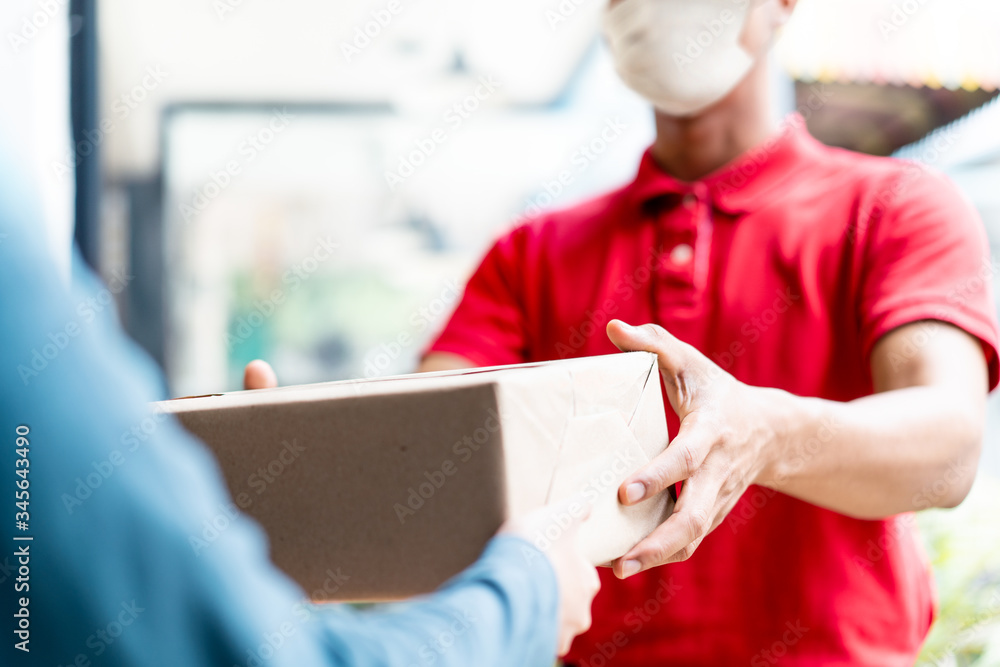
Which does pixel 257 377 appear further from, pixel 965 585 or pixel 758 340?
pixel 965 585

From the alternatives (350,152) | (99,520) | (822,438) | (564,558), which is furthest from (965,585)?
(350,152)

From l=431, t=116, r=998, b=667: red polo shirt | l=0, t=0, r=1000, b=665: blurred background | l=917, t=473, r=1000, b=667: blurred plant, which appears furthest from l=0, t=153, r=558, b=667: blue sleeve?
l=0, t=0, r=1000, b=665: blurred background

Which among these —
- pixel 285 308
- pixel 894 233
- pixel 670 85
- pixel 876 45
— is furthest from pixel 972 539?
pixel 285 308

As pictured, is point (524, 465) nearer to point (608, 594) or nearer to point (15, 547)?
point (15, 547)

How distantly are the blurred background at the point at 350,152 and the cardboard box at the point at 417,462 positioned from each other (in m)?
2.44

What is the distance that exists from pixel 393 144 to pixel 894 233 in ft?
9.56

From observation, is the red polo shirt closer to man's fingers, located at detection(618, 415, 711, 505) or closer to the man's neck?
the man's neck

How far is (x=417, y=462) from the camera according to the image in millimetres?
544

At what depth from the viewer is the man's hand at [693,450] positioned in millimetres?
614

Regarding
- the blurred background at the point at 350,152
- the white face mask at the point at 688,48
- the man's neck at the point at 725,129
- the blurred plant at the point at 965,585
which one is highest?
the white face mask at the point at 688,48

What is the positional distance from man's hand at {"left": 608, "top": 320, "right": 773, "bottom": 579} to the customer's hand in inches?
2.6

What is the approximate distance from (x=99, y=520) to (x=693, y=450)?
43 centimetres

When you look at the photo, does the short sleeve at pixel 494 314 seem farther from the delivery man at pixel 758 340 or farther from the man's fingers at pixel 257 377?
the man's fingers at pixel 257 377

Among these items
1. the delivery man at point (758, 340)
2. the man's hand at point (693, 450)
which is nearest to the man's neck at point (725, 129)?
the delivery man at point (758, 340)
